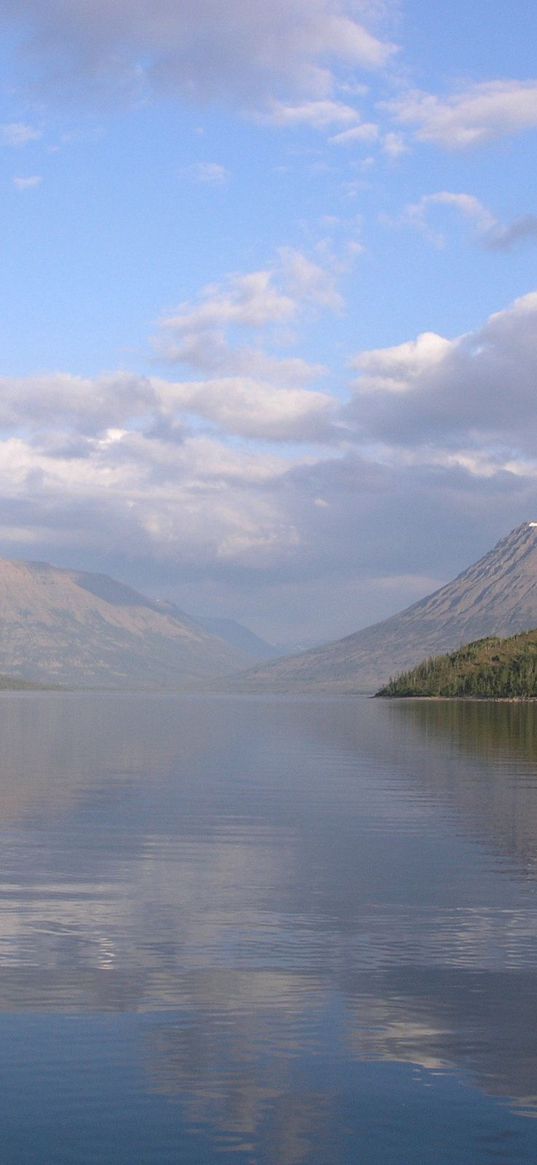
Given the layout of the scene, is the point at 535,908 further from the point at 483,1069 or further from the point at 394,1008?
the point at 483,1069

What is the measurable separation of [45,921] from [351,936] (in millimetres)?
6787

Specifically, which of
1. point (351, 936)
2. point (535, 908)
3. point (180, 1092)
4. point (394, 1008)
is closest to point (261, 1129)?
point (180, 1092)

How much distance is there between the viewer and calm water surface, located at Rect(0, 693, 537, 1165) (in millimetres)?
16125

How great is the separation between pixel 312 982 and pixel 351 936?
4.33 meters

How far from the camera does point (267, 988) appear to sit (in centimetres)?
2230

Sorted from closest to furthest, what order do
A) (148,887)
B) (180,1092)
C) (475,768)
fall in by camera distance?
(180,1092), (148,887), (475,768)

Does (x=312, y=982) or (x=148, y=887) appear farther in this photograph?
(x=148, y=887)

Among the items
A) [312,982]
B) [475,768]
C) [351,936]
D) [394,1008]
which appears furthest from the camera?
[475,768]

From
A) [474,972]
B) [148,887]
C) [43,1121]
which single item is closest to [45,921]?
[148,887]

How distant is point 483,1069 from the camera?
717 inches

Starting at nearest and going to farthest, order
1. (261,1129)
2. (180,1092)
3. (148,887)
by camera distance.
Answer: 1. (261,1129)
2. (180,1092)
3. (148,887)

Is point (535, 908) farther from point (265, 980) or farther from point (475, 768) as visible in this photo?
point (475, 768)

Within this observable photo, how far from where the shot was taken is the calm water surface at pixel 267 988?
1612 centimetres

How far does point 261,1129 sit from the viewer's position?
16125 mm
